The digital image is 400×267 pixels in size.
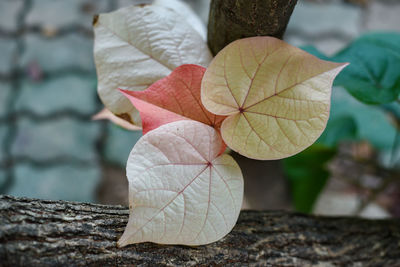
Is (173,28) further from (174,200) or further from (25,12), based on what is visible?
(25,12)

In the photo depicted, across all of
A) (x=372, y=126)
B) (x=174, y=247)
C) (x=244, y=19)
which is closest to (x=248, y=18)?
(x=244, y=19)

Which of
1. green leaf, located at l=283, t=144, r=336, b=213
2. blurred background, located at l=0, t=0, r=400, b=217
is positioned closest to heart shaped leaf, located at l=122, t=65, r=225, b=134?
green leaf, located at l=283, t=144, r=336, b=213

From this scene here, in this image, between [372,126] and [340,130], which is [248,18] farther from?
[372,126]

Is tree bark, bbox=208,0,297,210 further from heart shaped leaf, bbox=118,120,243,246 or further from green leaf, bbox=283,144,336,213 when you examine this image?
green leaf, bbox=283,144,336,213

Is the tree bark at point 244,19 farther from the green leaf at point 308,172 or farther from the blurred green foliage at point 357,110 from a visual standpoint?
the green leaf at point 308,172

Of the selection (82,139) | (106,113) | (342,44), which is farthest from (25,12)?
(342,44)

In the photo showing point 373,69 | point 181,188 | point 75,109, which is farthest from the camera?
point 75,109
